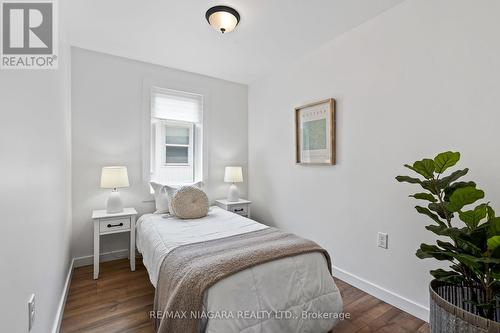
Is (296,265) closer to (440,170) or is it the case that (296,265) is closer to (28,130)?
(440,170)

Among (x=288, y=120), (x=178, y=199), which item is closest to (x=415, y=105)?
(x=288, y=120)

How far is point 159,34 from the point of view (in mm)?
2473

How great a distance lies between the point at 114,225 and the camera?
2605 millimetres

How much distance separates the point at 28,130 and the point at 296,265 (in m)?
1.66

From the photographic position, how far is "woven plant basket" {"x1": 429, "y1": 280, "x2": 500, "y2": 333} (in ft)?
3.56

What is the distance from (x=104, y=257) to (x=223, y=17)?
2.97 m

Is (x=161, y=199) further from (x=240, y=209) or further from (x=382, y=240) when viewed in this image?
(x=382, y=240)

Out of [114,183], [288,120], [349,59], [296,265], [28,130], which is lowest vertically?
[296,265]

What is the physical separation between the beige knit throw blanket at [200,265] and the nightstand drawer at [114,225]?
124 centimetres

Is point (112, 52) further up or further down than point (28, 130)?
further up

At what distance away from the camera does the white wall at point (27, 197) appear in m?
0.83

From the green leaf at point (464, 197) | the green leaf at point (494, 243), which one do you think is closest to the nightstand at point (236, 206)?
the green leaf at point (464, 197)

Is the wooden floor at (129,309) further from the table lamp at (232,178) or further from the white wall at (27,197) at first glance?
the table lamp at (232,178)

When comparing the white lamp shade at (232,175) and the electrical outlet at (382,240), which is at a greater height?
the white lamp shade at (232,175)
